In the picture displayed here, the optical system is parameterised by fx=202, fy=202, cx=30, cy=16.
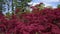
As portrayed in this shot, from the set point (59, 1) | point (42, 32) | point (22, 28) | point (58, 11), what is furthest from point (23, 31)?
point (59, 1)

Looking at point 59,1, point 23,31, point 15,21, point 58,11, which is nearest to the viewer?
point 23,31

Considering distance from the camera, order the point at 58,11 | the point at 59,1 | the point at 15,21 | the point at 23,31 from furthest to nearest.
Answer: the point at 59,1 → the point at 58,11 → the point at 15,21 → the point at 23,31

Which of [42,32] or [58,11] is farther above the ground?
[58,11]

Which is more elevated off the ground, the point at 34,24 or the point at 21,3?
the point at 34,24

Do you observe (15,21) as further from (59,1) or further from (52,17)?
(59,1)

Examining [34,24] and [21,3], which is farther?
[21,3]

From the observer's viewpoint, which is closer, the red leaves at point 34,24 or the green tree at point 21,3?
the red leaves at point 34,24

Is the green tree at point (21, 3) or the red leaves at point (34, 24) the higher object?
the red leaves at point (34, 24)

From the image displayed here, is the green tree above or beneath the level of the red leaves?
beneath

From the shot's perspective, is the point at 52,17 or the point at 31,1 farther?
the point at 31,1

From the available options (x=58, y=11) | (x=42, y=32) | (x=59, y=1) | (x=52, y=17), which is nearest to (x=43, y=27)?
(x=42, y=32)

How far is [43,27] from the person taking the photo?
266 centimetres

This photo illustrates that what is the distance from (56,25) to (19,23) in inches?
20.2

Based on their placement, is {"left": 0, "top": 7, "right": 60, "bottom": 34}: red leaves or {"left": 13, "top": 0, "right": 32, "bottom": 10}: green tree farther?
{"left": 13, "top": 0, "right": 32, "bottom": 10}: green tree
